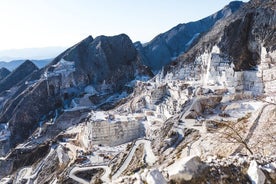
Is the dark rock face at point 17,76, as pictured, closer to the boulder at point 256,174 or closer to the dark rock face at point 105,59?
the dark rock face at point 105,59

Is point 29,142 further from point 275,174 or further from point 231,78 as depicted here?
point 275,174

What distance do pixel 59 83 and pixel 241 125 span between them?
84.9 metres

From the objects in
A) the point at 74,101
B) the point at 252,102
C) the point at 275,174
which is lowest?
the point at 74,101

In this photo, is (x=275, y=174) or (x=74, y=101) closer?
(x=275, y=174)

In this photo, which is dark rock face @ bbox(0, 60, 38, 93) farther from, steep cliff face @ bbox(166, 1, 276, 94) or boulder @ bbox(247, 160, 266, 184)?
boulder @ bbox(247, 160, 266, 184)

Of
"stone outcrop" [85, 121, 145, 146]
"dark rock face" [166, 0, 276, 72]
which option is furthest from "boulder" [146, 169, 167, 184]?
"dark rock face" [166, 0, 276, 72]

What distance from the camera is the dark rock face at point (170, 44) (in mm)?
166125

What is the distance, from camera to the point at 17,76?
144 m

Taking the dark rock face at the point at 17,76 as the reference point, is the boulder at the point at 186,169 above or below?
above

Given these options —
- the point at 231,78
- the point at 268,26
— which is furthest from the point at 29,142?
the point at 268,26

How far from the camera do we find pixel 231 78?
53562mm

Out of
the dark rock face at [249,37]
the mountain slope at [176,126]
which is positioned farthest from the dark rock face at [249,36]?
the mountain slope at [176,126]

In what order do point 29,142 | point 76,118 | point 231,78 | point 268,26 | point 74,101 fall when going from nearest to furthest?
point 231,78 < point 268,26 < point 29,142 < point 76,118 < point 74,101

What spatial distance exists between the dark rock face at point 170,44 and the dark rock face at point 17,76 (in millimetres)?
52306
